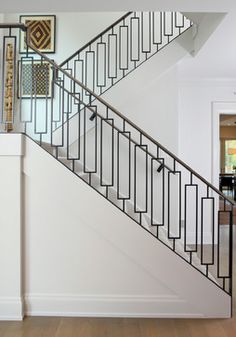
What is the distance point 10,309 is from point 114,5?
2.91m

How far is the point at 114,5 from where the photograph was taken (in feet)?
10.1

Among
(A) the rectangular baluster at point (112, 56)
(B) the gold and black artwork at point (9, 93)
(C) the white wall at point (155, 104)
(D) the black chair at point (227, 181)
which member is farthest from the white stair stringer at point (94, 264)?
(D) the black chair at point (227, 181)

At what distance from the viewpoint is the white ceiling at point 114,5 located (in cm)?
300

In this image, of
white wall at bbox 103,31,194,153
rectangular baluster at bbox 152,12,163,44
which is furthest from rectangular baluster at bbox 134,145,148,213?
rectangular baluster at bbox 152,12,163,44

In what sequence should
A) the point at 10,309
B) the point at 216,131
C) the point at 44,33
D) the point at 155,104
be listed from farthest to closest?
the point at 216,131
the point at 44,33
the point at 155,104
the point at 10,309

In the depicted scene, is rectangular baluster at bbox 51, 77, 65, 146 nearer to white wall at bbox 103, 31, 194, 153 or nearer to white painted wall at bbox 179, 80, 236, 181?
white wall at bbox 103, 31, 194, 153

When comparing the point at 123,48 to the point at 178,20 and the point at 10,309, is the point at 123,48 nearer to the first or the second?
the point at 178,20

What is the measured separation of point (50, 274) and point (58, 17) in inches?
167

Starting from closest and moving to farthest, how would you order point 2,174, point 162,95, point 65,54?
point 2,174 < point 162,95 < point 65,54

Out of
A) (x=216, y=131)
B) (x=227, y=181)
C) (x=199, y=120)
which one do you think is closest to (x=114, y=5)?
(x=199, y=120)

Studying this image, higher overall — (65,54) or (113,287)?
(65,54)

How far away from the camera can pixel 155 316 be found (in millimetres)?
3199

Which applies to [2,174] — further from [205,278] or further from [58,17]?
[58,17]

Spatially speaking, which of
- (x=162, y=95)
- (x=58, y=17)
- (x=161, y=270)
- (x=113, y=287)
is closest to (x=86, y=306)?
(x=113, y=287)
